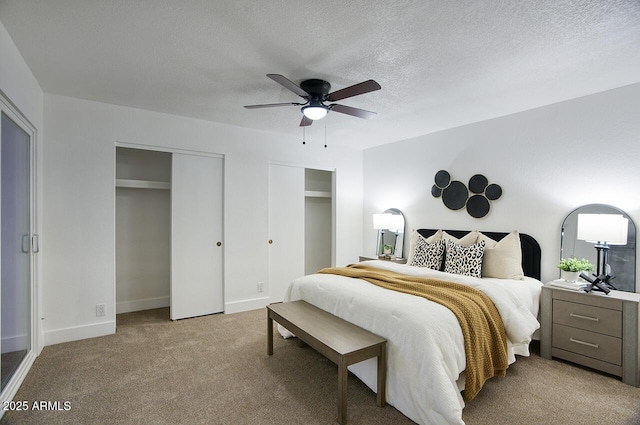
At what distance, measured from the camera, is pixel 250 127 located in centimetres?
431

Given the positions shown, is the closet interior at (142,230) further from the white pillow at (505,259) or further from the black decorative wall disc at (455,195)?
the white pillow at (505,259)

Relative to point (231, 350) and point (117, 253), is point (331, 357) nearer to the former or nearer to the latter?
point (231, 350)

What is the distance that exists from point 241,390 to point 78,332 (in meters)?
2.15

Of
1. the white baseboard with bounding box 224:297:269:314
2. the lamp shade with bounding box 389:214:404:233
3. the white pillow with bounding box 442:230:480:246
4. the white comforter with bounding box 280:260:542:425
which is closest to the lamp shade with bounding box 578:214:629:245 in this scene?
the white comforter with bounding box 280:260:542:425

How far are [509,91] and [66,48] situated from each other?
12.2 feet

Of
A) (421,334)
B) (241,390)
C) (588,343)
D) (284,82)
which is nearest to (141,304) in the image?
(241,390)

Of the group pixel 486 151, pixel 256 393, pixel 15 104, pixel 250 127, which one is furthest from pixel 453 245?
pixel 15 104

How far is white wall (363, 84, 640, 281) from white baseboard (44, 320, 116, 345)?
13.2 ft

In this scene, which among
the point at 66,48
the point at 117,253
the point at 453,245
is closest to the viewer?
the point at 66,48

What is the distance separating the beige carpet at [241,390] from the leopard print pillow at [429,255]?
1.20m

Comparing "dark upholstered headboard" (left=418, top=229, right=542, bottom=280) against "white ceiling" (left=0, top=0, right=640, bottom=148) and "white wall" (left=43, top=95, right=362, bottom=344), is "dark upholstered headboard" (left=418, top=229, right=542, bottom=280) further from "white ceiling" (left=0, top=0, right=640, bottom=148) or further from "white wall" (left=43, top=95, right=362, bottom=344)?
"white wall" (left=43, top=95, right=362, bottom=344)

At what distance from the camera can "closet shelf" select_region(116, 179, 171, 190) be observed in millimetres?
3932

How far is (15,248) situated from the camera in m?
2.50

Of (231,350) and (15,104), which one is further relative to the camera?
(231,350)
